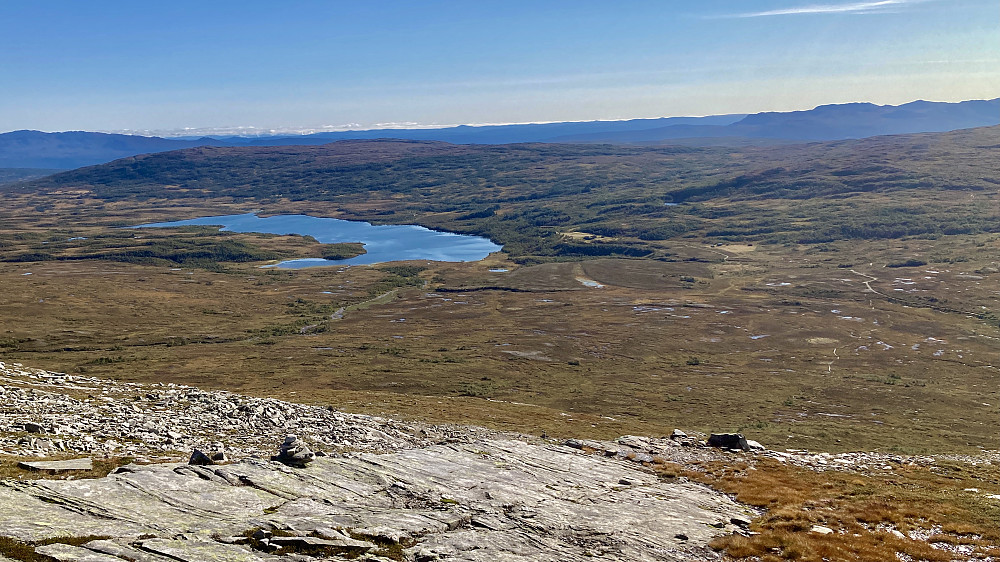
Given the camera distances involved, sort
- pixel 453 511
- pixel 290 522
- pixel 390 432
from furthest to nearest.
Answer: pixel 390 432
pixel 453 511
pixel 290 522

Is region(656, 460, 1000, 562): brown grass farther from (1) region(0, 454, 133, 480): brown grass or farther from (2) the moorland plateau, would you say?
(1) region(0, 454, 133, 480): brown grass

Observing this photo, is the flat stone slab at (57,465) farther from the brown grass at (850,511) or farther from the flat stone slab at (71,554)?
the brown grass at (850,511)

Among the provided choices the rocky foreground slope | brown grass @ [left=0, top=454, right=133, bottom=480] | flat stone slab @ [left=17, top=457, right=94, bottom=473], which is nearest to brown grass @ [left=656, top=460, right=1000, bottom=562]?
the rocky foreground slope

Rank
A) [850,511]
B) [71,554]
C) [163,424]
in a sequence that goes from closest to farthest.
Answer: [71,554], [850,511], [163,424]

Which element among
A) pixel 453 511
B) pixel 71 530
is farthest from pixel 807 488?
pixel 71 530

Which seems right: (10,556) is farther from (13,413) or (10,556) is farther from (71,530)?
(13,413)

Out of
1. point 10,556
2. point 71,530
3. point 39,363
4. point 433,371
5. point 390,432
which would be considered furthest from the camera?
point 433,371

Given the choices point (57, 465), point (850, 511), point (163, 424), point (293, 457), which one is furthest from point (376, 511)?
point (850, 511)

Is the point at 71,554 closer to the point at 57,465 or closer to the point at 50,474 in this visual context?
the point at 50,474
